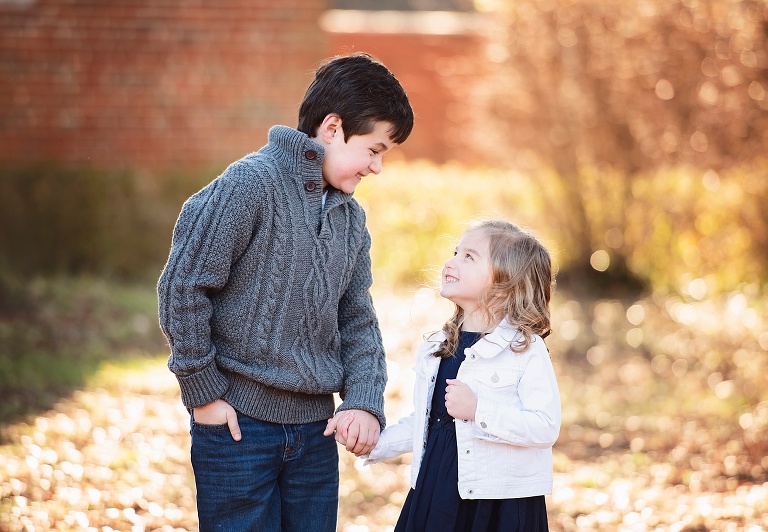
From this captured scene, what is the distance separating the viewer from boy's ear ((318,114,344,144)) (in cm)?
275

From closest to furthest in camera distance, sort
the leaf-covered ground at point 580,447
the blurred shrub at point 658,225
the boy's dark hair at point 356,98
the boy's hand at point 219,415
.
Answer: the boy's hand at point 219,415
the boy's dark hair at point 356,98
the leaf-covered ground at point 580,447
the blurred shrub at point 658,225

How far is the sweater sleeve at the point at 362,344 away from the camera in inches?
113

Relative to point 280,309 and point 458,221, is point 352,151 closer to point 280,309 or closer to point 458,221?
point 280,309

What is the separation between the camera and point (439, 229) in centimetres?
1143

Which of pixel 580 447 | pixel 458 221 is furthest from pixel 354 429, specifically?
pixel 458 221

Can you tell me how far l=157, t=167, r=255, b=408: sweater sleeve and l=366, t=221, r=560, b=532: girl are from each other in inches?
23.9

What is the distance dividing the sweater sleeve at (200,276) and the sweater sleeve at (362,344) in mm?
420

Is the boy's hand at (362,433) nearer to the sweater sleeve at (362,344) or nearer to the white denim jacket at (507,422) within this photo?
the sweater sleeve at (362,344)

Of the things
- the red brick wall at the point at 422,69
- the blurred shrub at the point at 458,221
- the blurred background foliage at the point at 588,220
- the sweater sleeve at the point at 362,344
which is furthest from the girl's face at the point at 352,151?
the red brick wall at the point at 422,69

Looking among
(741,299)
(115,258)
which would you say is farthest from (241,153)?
(741,299)

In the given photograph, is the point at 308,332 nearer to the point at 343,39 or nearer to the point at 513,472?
the point at 513,472

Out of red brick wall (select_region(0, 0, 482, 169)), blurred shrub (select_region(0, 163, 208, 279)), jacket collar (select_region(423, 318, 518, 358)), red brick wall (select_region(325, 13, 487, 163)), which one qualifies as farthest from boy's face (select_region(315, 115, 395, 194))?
red brick wall (select_region(325, 13, 487, 163))

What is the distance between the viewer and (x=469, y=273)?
112 inches

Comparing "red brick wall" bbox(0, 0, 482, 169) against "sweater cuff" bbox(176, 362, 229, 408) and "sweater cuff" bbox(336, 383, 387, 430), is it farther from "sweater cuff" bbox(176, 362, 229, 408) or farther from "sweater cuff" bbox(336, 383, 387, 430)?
"sweater cuff" bbox(176, 362, 229, 408)
